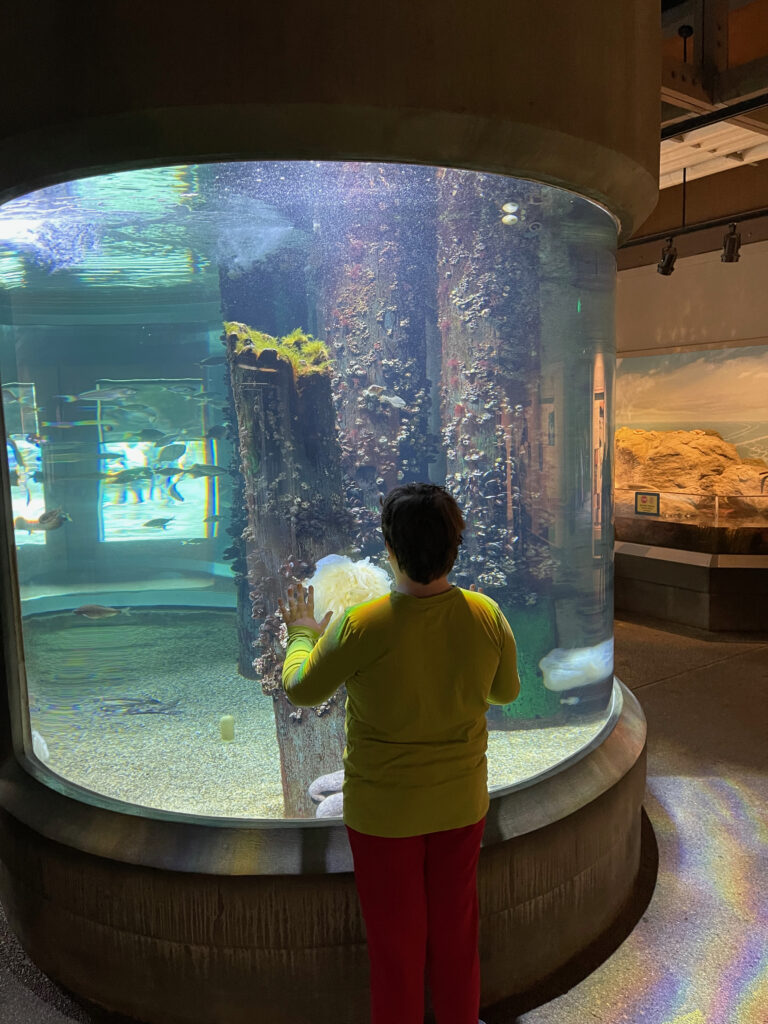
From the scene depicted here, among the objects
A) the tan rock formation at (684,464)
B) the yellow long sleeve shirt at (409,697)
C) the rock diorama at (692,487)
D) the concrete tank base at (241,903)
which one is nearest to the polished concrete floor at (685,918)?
the concrete tank base at (241,903)

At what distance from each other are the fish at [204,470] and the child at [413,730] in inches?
39.8

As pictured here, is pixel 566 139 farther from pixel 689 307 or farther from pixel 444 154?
pixel 689 307

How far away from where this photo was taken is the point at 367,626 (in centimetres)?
158

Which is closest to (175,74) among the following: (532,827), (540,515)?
(540,515)

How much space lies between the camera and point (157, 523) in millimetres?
2504

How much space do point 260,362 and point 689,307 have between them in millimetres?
7650

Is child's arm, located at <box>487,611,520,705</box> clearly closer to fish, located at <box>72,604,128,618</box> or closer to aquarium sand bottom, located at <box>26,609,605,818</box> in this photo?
aquarium sand bottom, located at <box>26,609,605,818</box>

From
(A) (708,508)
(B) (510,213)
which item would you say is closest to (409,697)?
(B) (510,213)

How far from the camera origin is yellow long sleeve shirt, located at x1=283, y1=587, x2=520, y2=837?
1579mm

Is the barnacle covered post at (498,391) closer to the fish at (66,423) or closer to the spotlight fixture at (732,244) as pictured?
the fish at (66,423)

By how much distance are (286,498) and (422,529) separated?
1.06 meters

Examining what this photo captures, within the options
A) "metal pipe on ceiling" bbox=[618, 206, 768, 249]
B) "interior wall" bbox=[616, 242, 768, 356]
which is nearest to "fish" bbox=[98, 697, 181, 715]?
"metal pipe on ceiling" bbox=[618, 206, 768, 249]

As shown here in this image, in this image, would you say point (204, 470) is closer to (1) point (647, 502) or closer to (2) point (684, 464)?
(1) point (647, 502)

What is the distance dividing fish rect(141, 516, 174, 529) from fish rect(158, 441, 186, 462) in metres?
0.19
